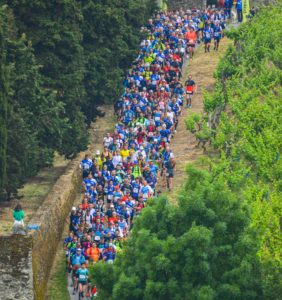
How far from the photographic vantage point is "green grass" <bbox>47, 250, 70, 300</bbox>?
2559 inches

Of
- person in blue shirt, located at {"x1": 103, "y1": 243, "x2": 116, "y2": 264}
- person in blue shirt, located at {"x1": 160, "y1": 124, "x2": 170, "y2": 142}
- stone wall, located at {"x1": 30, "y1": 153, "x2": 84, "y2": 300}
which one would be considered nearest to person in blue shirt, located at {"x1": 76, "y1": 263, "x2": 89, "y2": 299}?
person in blue shirt, located at {"x1": 103, "y1": 243, "x2": 116, "y2": 264}

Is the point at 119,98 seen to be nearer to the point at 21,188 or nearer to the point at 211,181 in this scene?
the point at 21,188

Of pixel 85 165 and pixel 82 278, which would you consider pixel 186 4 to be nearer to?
pixel 85 165

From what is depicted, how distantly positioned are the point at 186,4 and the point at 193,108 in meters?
27.4

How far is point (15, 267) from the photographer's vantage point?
206 feet

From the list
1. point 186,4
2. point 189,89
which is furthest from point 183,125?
point 186,4

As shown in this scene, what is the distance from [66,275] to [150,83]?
22.5m

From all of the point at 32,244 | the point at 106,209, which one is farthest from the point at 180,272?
the point at 106,209

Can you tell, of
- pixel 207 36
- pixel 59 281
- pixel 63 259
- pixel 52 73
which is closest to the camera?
pixel 59 281

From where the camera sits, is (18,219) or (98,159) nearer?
(18,219)

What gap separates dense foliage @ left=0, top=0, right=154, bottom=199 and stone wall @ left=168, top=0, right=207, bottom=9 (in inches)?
1038

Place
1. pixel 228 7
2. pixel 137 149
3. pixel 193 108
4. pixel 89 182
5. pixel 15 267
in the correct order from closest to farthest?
pixel 15 267 < pixel 89 182 < pixel 137 149 < pixel 193 108 < pixel 228 7

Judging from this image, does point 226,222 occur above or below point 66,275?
above

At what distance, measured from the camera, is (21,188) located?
225 feet
